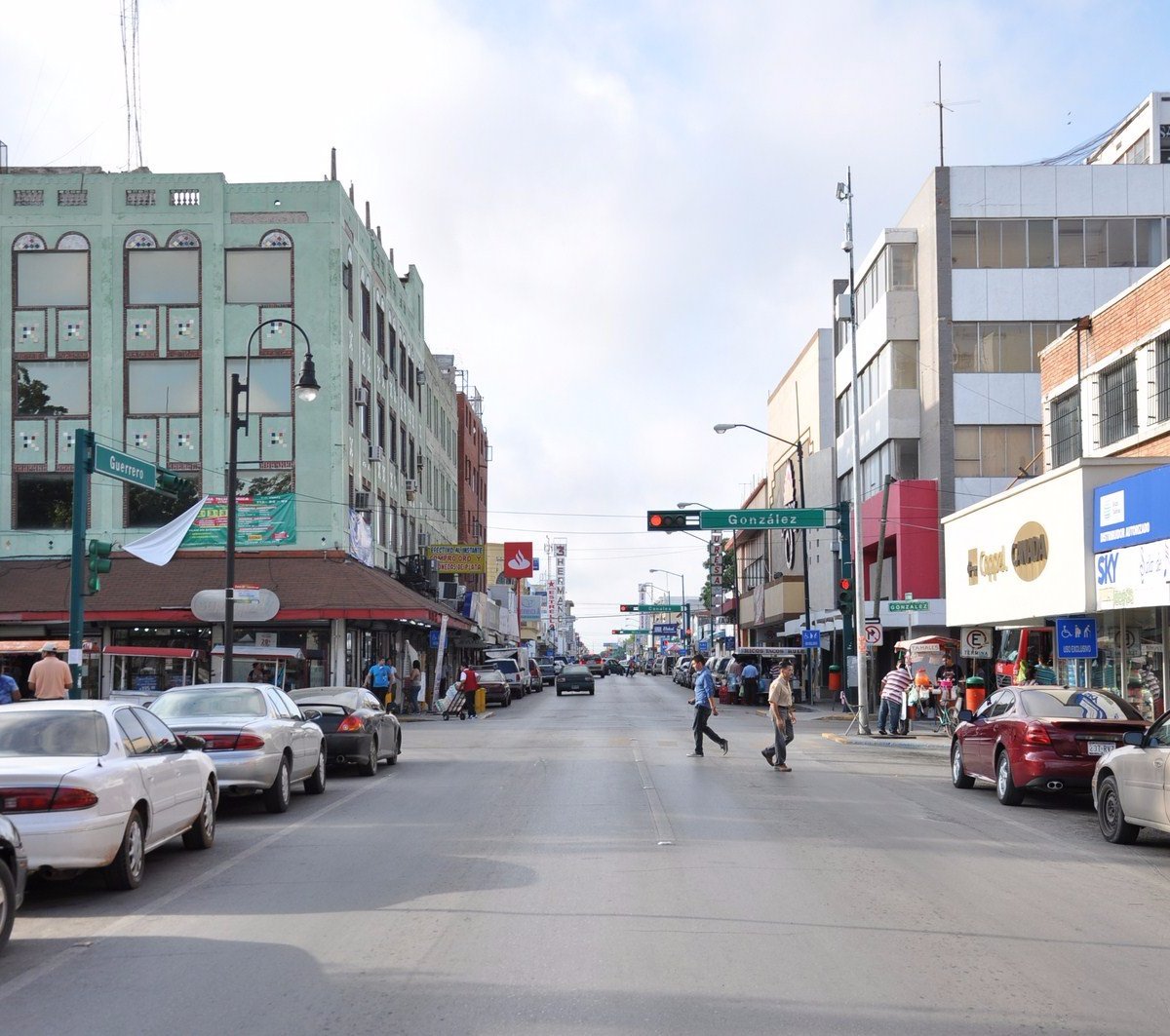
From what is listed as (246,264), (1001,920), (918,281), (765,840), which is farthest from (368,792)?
(918,281)

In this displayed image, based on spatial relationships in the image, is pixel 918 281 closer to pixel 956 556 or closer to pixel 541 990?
pixel 956 556

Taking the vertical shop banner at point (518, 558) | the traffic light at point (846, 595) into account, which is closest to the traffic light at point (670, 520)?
the traffic light at point (846, 595)

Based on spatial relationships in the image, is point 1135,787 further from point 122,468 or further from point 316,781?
point 122,468

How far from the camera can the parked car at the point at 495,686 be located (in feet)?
168

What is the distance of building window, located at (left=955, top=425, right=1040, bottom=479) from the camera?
157 feet

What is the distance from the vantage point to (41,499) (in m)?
41.0

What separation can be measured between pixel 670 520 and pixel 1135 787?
93.2 ft

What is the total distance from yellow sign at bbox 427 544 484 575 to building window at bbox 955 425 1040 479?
18.4m

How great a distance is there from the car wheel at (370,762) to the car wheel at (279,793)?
468cm

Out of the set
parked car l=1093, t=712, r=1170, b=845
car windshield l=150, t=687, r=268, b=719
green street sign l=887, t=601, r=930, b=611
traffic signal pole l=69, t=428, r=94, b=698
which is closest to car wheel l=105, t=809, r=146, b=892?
car windshield l=150, t=687, r=268, b=719

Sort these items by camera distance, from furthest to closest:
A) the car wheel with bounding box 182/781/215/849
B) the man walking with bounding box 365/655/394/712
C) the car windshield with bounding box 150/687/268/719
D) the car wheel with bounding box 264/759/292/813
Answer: the man walking with bounding box 365/655/394/712
the car windshield with bounding box 150/687/268/719
the car wheel with bounding box 264/759/292/813
the car wheel with bounding box 182/781/215/849

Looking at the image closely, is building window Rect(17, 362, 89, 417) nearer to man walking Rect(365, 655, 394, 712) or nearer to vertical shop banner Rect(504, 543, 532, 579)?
man walking Rect(365, 655, 394, 712)

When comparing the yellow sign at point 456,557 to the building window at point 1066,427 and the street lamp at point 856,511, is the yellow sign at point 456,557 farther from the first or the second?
the building window at point 1066,427

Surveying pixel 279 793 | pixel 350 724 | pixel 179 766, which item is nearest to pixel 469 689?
pixel 350 724
